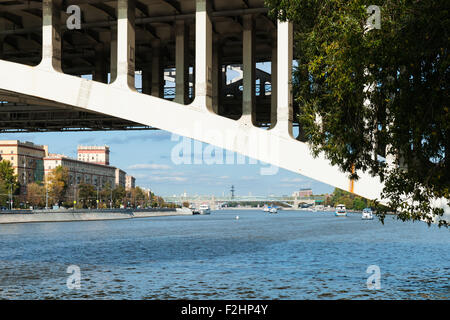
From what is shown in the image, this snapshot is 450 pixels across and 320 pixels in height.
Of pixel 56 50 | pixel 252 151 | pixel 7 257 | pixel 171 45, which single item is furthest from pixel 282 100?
pixel 7 257

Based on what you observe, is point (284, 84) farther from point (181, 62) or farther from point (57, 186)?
point (57, 186)

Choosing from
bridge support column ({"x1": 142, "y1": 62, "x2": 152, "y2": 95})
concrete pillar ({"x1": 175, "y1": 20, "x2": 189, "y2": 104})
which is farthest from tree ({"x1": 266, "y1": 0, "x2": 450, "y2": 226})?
bridge support column ({"x1": 142, "y1": 62, "x2": 152, "y2": 95})

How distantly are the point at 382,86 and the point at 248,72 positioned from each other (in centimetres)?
760

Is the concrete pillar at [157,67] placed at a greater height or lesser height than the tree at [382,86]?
greater

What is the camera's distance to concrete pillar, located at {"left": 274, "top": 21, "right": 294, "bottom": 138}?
17.1 m

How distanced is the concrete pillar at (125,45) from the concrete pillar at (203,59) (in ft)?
6.85

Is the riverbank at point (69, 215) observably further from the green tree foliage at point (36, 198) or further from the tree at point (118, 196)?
the green tree foliage at point (36, 198)

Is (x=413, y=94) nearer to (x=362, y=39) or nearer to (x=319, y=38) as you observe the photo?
(x=362, y=39)

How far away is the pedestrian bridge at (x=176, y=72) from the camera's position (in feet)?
56.2

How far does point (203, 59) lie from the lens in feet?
58.7

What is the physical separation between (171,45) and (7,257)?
17227 millimetres

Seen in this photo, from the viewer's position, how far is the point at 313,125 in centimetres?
1309

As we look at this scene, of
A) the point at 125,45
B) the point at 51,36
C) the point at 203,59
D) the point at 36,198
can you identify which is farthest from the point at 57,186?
the point at 203,59

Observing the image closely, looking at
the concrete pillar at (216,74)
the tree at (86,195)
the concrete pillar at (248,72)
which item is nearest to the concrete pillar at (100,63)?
the concrete pillar at (216,74)
